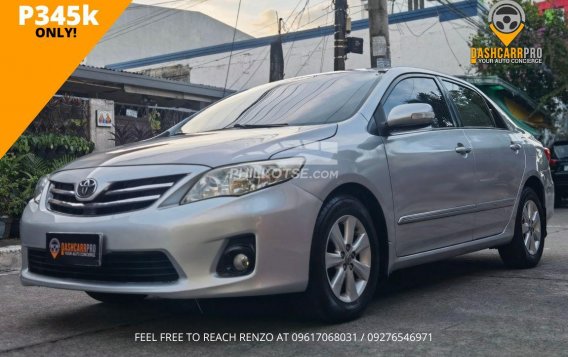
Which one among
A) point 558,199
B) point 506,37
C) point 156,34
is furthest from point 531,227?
point 156,34

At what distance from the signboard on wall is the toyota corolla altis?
7.25 meters

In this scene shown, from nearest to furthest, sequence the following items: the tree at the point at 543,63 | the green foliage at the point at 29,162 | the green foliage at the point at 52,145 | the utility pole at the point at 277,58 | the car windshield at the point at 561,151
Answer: the green foliage at the point at 29,162, the green foliage at the point at 52,145, the car windshield at the point at 561,151, the tree at the point at 543,63, the utility pole at the point at 277,58

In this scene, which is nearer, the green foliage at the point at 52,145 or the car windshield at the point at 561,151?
the green foliage at the point at 52,145

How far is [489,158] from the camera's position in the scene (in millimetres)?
5824

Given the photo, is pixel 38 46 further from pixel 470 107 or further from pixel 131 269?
pixel 131 269

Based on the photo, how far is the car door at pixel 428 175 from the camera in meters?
4.79

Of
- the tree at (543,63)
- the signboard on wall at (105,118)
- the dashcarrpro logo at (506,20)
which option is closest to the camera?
the signboard on wall at (105,118)

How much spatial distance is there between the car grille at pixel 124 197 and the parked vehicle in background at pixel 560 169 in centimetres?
1516

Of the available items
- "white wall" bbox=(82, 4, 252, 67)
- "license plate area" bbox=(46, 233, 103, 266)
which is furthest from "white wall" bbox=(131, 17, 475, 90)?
"license plate area" bbox=(46, 233, 103, 266)

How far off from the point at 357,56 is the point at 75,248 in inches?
888

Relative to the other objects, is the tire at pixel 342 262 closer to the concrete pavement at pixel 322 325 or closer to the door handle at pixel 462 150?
the concrete pavement at pixel 322 325

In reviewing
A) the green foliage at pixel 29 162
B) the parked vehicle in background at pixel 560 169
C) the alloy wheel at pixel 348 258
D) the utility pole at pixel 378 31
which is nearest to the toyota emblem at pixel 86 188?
the alloy wheel at pixel 348 258

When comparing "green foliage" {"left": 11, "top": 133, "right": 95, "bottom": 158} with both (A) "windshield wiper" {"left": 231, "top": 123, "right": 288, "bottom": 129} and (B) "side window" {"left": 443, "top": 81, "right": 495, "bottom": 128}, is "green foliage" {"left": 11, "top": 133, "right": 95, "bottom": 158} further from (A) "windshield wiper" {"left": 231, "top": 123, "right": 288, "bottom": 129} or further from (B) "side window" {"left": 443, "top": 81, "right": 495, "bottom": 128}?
(B) "side window" {"left": 443, "top": 81, "right": 495, "bottom": 128}

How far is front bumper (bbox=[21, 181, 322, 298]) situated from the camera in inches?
147
